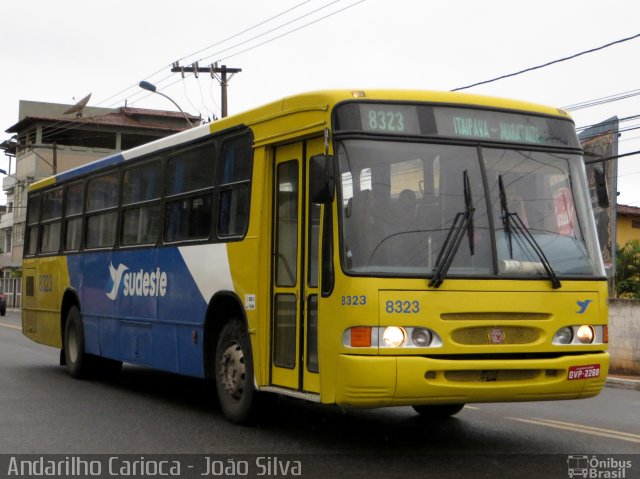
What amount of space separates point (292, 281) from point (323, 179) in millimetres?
1334

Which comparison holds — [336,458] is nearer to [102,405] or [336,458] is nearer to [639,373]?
[102,405]

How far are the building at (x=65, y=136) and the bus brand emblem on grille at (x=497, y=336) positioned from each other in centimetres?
6226

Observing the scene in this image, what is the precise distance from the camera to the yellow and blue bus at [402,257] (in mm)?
7801

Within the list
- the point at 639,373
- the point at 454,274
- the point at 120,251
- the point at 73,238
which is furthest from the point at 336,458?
the point at 639,373

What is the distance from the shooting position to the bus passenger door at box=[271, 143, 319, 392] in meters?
8.61

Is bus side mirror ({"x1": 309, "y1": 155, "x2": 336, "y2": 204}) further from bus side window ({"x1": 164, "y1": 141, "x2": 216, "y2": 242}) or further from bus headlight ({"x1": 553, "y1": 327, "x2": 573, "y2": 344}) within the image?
bus side window ({"x1": 164, "y1": 141, "x2": 216, "y2": 242})

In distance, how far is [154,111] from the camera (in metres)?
73.6

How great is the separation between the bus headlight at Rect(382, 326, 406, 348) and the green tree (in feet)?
75.7

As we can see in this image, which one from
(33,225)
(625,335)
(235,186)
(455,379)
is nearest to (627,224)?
(625,335)

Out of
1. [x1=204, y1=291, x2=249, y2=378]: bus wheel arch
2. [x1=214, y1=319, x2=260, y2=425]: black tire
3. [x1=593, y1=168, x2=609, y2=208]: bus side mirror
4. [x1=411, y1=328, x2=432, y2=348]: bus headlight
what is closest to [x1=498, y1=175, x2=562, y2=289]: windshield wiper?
[x1=411, y1=328, x2=432, y2=348]: bus headlight

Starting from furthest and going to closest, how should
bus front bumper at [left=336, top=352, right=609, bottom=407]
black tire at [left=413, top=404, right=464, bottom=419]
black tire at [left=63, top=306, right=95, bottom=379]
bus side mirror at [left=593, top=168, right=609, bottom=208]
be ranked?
black tire at [left=63, top=306, right=95, bottom=379], black tire at [left=413, top=404, right=464, bottom=419], bus side mirror at [left=593, top=168, right=609, bottom=208], bus front bumper at [left=336, top=352, right=609, bottom=407]

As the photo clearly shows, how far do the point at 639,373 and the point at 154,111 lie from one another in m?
58.1

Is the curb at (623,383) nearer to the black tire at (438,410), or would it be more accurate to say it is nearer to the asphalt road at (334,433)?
the asphalt road at (334,433)

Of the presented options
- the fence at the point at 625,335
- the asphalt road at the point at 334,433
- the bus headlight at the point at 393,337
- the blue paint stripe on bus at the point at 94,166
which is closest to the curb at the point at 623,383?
the fence at the point at 625,335
